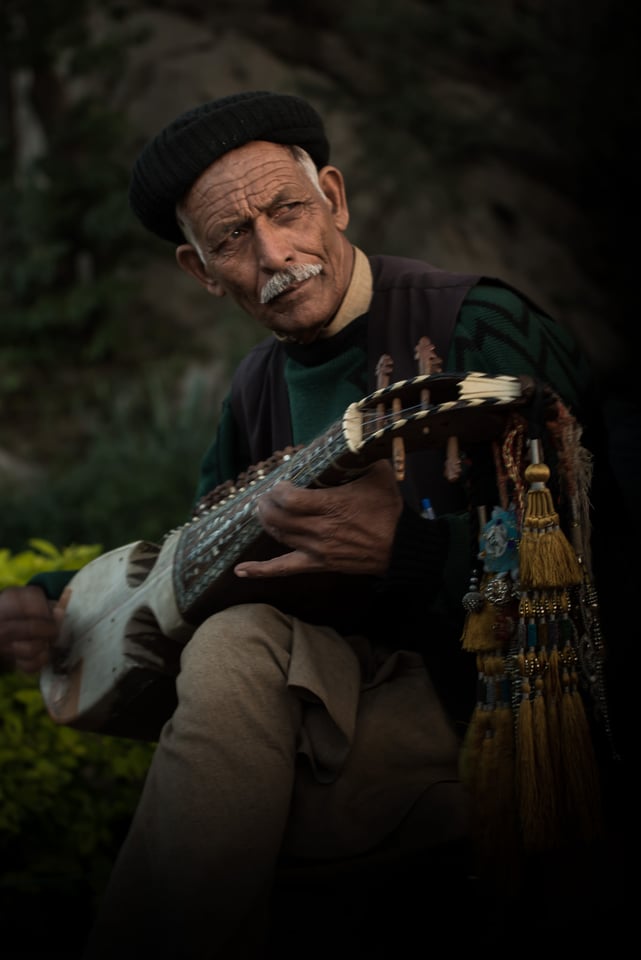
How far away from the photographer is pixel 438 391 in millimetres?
2150

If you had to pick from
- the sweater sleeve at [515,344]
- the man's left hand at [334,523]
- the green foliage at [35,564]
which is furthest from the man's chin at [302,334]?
the green foliage at [35,564]

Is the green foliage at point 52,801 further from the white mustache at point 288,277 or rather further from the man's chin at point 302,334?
the white mustache at point 288,277

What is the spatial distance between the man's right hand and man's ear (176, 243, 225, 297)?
93cm

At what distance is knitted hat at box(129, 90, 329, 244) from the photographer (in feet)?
9.02

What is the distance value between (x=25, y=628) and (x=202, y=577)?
0.67 meters

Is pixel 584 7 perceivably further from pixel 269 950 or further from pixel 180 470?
pixel 269 950

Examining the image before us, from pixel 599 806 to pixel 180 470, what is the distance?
5361 mm

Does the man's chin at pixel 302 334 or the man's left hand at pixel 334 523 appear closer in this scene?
the man's left hand at pixel 334 523

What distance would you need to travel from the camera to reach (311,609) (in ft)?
8.34

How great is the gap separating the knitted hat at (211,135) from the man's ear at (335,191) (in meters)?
0.09

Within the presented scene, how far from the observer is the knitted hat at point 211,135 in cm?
275

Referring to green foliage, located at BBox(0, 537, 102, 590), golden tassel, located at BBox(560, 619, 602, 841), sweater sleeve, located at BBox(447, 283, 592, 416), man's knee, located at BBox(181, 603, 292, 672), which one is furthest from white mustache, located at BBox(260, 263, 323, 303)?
green foliage, located at BBox(0, 537, 102, 590)

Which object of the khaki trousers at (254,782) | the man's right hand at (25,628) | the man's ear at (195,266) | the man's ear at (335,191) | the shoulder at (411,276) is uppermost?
the man's ear at (335,191)

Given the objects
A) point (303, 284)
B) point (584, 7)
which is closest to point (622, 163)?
point (584, 7)
